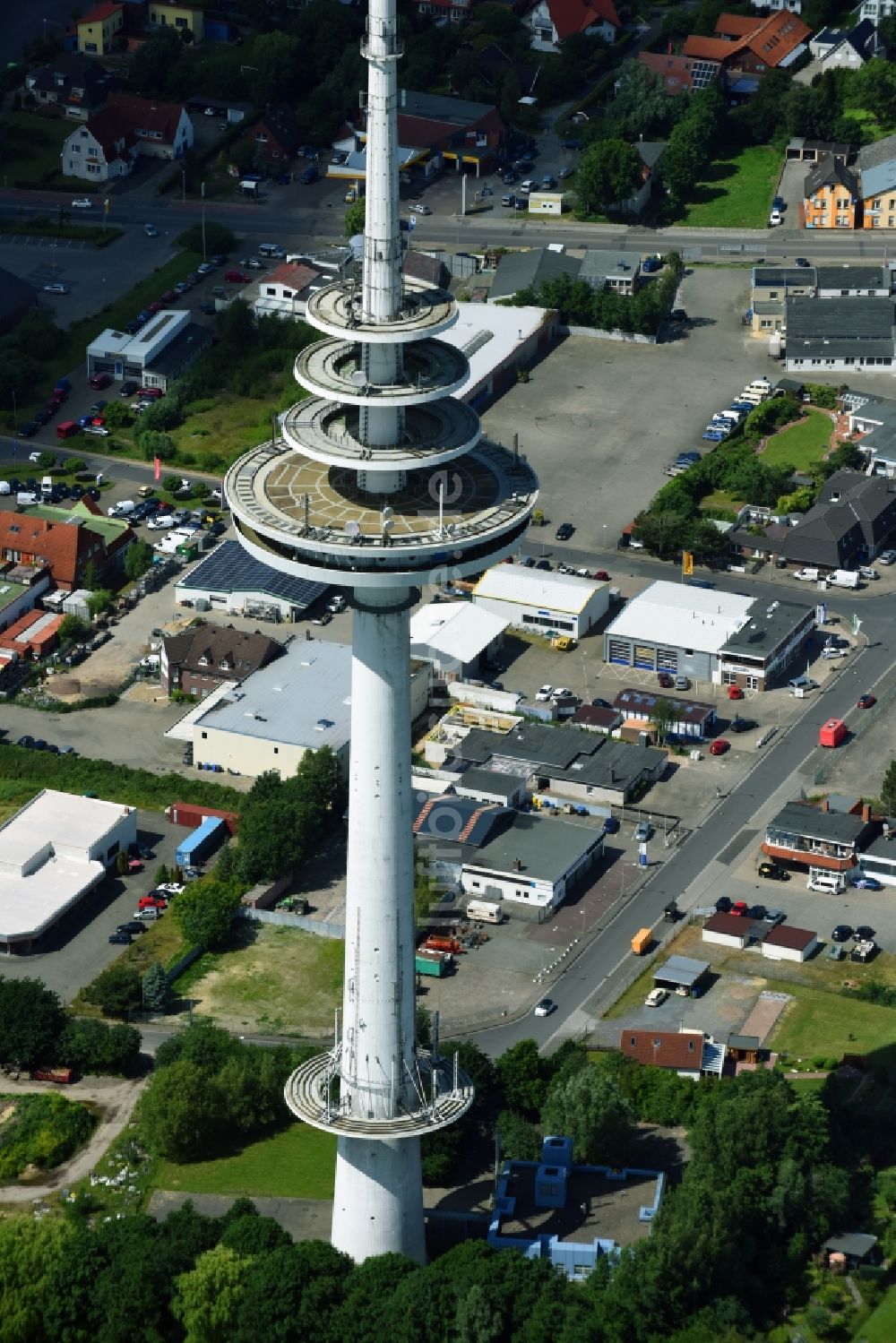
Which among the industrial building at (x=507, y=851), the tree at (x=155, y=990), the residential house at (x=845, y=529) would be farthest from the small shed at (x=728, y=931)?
the residential house at (x=845, y=529)

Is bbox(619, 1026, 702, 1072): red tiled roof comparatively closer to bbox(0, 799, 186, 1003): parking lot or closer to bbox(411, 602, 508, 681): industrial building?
bbox(0, 799, 186, 1003): parking lot

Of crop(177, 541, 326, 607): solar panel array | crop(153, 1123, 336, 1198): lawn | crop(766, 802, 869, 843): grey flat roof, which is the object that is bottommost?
crop(153, 1123, 336, 1198): lawn

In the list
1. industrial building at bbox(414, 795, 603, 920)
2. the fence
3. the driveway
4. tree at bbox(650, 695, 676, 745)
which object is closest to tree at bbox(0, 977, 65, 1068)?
the driveway

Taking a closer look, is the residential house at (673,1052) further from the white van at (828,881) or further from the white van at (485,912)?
the white van at (828,881)

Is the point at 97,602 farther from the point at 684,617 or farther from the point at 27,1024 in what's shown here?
the point at 27,1024

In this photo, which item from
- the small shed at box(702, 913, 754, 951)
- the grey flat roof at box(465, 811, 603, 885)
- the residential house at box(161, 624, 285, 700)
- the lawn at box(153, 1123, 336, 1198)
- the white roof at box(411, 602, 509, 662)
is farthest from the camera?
the white roof at box(411, 602, 509, 662)

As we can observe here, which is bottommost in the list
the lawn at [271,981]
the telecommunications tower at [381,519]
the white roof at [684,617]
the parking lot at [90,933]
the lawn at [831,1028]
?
the parking lot at [90,933]
